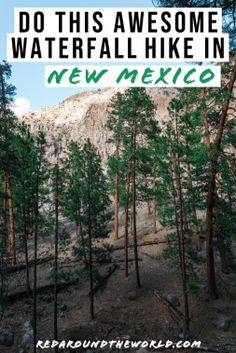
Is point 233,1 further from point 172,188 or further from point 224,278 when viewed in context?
point 224,278

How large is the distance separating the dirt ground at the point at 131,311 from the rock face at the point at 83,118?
5116 cm

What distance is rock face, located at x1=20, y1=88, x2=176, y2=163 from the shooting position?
77625 mm

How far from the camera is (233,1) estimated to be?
8742mm

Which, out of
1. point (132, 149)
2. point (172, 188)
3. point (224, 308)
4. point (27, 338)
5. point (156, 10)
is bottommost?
point (27, 338)

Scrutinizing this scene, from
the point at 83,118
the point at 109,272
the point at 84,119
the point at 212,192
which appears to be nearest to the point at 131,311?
the point at 109,272

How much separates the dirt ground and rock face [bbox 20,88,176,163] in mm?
51160

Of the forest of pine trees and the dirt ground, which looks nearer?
the forest of pine trees

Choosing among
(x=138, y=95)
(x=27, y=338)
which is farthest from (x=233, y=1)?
(x=27, y=338)

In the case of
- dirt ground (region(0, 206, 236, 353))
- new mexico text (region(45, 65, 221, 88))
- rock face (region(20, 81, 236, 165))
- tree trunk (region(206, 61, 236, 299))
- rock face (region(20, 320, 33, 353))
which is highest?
rock face (region(20, 81, 236, 165))

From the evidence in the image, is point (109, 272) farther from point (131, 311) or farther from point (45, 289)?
point (131, 311)

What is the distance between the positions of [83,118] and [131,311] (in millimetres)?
65350

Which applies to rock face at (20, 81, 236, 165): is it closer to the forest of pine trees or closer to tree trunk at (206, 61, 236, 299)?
the forest of pine trees

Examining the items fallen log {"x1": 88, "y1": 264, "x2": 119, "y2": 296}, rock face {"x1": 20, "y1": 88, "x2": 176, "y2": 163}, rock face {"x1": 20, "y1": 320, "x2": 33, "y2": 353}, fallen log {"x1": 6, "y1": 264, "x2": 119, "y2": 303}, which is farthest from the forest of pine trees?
rock face {"x1": 20, "y1": 88, "x2": 176, "y2": 163}

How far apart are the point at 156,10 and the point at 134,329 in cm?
1562
